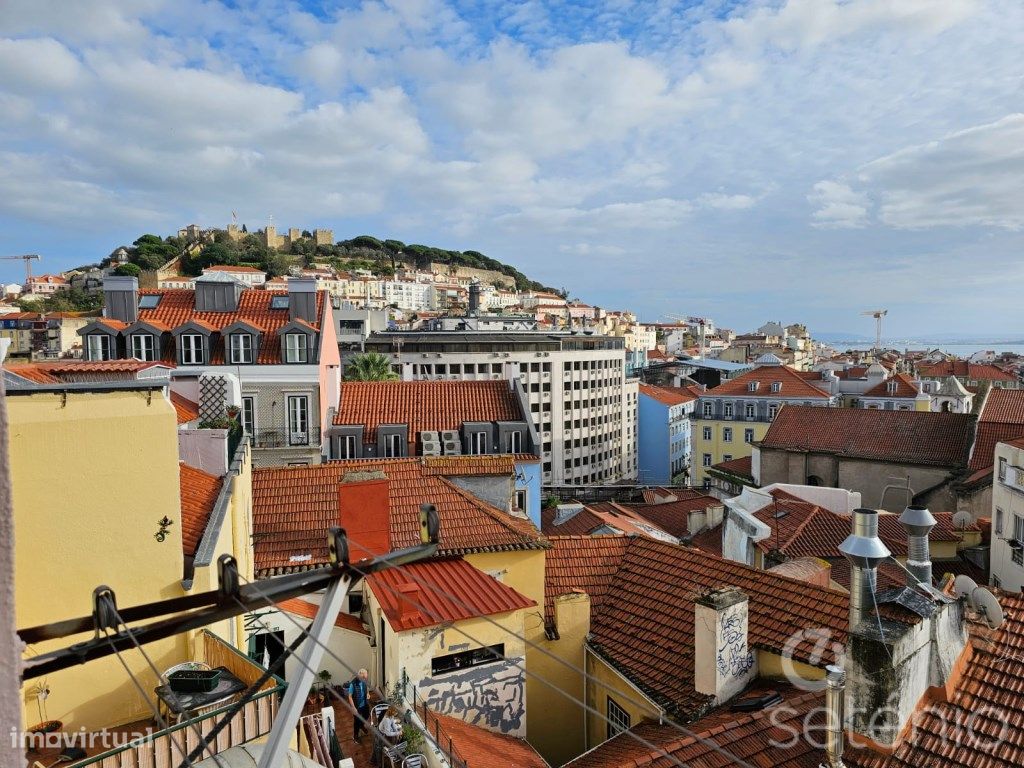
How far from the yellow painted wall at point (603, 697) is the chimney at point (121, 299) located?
25863 millimetres

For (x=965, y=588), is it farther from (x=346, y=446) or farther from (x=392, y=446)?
(x=346, y=446)

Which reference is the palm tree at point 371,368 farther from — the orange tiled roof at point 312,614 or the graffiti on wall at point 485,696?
the graffiti on wall at point 485,696

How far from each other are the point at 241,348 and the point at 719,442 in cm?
4266

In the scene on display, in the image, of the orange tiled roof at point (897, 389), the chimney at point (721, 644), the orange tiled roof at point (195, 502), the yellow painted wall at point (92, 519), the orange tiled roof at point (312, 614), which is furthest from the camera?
the orange tiled roof at point (897, 389)

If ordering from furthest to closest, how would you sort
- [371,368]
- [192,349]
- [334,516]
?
[371,368]
[192,349]
[334,516]

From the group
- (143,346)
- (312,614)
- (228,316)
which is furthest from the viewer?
(228,316)

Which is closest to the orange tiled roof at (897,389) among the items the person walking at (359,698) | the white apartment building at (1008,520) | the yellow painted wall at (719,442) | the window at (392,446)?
the yellow painted wall at (719,442)

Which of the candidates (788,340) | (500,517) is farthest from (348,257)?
(500,517)

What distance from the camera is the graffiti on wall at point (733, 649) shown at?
10109 mm

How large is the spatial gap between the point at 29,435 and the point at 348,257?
16559 centimetres

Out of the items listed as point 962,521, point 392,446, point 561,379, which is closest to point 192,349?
point 392,446

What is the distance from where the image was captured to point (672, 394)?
79.9 meters

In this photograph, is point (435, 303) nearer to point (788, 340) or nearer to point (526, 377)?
point (788, 340)

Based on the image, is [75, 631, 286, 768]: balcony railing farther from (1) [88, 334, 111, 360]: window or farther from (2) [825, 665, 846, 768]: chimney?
(1) [88, 334, 111, 360]: window
